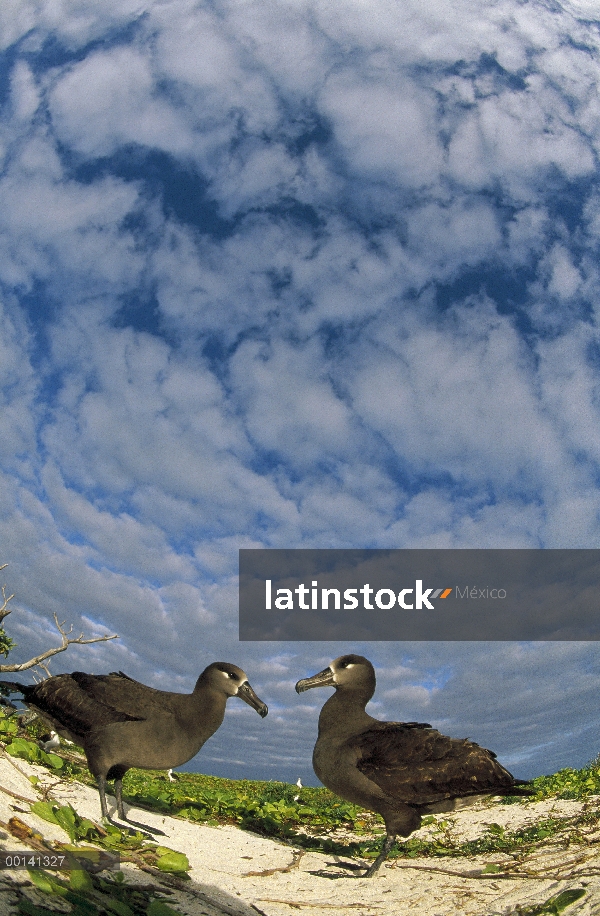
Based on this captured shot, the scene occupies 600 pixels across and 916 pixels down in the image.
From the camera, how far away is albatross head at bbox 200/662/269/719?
603 cm

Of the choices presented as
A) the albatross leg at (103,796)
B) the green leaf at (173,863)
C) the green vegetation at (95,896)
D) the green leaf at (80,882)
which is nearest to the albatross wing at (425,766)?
the green leaf at (173,863)

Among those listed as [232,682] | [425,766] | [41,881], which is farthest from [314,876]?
[41,881]

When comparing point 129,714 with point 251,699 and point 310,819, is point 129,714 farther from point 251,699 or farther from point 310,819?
point 310,819

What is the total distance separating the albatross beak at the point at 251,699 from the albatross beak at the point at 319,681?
450 millimetres

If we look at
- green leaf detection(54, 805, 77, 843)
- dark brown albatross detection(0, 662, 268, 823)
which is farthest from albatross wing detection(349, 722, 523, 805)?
green leaf detection(54, 805, 77, 843)

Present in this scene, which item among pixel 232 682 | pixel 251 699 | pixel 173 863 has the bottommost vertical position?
pixel 173 863

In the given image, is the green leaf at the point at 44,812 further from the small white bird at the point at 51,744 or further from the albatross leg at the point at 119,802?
the small white bird at the point at 51,744

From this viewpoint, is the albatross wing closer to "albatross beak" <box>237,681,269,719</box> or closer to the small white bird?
"albatross beak" <box>237,681,269,719</box>

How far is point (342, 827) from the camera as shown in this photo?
7344 mm

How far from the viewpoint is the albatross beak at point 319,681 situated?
6.34 m

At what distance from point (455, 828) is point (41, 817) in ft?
16.6

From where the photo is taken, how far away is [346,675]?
632cm

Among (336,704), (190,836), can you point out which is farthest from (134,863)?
(336,704)

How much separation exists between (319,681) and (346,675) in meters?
0.30
